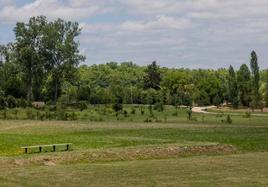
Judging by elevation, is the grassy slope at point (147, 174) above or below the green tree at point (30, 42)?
below

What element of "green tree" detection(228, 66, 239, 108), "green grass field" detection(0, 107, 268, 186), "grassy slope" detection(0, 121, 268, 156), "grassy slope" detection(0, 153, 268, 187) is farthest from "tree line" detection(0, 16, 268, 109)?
"grassy slope" detection(0, 153, 268, 187)

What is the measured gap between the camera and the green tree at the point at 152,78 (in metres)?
189

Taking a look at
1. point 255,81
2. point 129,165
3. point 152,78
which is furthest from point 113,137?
point 152,78

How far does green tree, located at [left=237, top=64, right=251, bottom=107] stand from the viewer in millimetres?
160500

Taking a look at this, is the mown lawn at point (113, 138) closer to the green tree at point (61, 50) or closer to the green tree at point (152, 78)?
the green tree at point (61, 50)

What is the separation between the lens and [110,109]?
105 m

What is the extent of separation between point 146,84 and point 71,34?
67483 millimetres

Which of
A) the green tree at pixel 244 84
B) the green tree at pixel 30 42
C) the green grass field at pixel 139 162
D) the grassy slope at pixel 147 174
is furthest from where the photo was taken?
the green tree at pixel 244 84

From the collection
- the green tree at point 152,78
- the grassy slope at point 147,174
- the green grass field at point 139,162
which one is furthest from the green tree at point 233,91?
the grassy slope at point 147,174

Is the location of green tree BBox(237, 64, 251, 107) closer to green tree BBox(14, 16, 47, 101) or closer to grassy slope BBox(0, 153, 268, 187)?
green tree BBox(14, 16, 47, 101)

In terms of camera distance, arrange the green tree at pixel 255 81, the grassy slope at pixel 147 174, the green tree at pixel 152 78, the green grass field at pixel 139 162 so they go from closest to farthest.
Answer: the grassy slope at pixel 147 174 → the green grass field at pixel 139 162 → the green tree at pixel 255 81 → the green tree at pixel 152 78

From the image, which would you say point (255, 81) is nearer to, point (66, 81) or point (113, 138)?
point (66, 81)

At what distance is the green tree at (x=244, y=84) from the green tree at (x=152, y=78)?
32.6 meters

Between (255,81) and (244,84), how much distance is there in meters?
6.20
